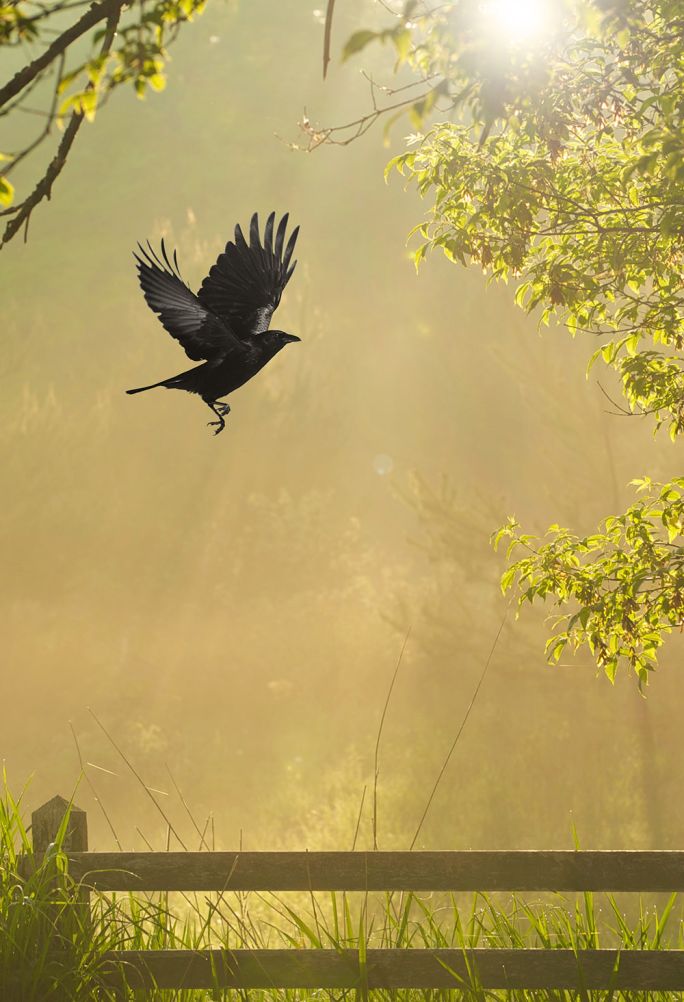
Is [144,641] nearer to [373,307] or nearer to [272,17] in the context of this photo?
[373,307]

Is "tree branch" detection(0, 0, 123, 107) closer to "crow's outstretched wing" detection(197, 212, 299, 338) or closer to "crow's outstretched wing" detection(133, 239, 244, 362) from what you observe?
"crow's outstretched wing" detection(133, 239, 244, 362)

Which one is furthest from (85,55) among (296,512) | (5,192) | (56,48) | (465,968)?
(296,512)

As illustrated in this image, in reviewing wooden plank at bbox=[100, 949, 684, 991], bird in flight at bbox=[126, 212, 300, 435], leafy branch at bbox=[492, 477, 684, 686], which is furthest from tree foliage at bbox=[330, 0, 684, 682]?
bird in flight at bbox=[126, 212, 300, 435]

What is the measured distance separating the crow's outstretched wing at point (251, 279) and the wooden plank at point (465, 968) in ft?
8.49

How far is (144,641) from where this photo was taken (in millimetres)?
37469

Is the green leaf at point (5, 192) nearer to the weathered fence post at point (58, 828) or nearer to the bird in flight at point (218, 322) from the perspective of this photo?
the bird in flight at point (218, 322)

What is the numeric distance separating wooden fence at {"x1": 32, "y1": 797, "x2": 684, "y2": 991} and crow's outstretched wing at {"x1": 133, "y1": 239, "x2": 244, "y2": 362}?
230cm

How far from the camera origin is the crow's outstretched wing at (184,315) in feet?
8.91

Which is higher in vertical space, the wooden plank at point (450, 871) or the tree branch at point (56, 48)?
the tree branch at point (56, 48)

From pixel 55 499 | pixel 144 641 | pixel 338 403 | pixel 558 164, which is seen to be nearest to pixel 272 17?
pixel 338 403

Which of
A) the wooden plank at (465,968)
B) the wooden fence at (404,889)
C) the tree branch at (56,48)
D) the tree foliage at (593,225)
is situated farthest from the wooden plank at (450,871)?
the tree branch at (56,48)

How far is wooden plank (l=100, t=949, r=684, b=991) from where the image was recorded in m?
3.98

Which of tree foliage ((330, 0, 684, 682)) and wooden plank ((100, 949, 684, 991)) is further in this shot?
tree foliage ((330, 0, 684, 682))

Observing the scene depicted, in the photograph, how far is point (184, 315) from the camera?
275cm
